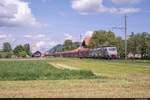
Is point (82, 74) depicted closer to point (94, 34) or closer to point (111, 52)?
point (111, 52)

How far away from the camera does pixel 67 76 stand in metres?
15.6

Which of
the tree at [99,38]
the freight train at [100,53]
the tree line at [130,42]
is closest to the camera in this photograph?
the freight train at [100,53]

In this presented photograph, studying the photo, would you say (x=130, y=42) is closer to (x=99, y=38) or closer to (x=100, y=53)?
(x=100, y=53)

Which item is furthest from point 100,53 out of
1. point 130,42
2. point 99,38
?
point 99,38

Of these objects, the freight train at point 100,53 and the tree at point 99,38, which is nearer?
the freight train at point 100,53

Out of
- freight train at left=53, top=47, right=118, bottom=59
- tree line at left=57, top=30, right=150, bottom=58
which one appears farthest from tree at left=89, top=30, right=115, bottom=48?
freight train at left=53, top=47, right=118, bottom=59

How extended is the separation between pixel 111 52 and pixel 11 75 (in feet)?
138

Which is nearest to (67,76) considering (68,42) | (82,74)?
(82,74)

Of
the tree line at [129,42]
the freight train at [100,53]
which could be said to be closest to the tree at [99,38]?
the tree line at [129,42]

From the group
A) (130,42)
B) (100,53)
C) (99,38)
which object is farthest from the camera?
(99,38)

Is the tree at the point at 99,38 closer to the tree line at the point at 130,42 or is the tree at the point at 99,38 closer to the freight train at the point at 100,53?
the tree line at the point at 130,42

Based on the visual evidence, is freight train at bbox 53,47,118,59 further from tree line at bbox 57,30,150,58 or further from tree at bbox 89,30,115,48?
tree line at bbox 57,30,150,58

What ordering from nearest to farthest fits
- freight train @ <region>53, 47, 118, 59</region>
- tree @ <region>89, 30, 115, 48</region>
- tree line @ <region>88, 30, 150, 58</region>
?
1. freight train @ <region>53, 47, 118, 59</region>
2. tree line @ <region>88, 30, 150, 58</region>
3. tree @ <region>89, 30, 115, 48</region>

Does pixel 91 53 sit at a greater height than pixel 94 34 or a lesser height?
lesser
